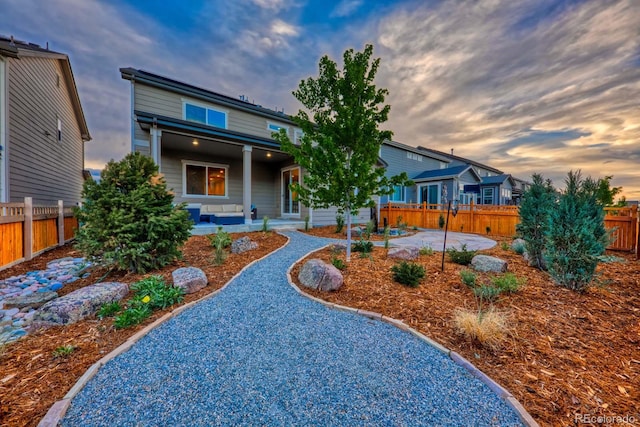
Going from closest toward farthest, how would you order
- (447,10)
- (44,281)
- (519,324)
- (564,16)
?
1. (519,324)
2. (44,281)
3. (564,16)
4. (447,10)

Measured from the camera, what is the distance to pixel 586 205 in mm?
3801

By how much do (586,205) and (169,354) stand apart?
5981 millimetres

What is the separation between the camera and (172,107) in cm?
955

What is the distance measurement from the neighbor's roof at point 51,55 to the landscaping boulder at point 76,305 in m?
7.66

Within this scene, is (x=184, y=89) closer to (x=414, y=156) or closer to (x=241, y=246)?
(x=241, y=246)

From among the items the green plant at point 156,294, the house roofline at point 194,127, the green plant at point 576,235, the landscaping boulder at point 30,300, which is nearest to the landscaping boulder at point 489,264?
the green plant at point 576,235

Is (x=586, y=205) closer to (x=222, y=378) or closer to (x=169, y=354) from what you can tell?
(x=222, y=378)

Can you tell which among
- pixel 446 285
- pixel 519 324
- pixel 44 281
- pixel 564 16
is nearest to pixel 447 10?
pixel 564 16

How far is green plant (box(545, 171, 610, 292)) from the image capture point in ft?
12.2

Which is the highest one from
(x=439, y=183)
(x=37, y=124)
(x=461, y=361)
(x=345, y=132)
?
(x=37, y=124)

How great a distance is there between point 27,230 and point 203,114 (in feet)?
22.2

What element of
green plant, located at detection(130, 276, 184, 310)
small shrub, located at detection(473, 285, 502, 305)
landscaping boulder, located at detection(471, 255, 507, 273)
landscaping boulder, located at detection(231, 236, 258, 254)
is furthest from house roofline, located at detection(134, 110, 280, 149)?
small shrub, located at detection(473, 285, 502, 305)

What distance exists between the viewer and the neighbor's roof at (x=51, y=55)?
6.32m

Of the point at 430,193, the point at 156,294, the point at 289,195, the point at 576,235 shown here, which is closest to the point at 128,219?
the point at 156,294
